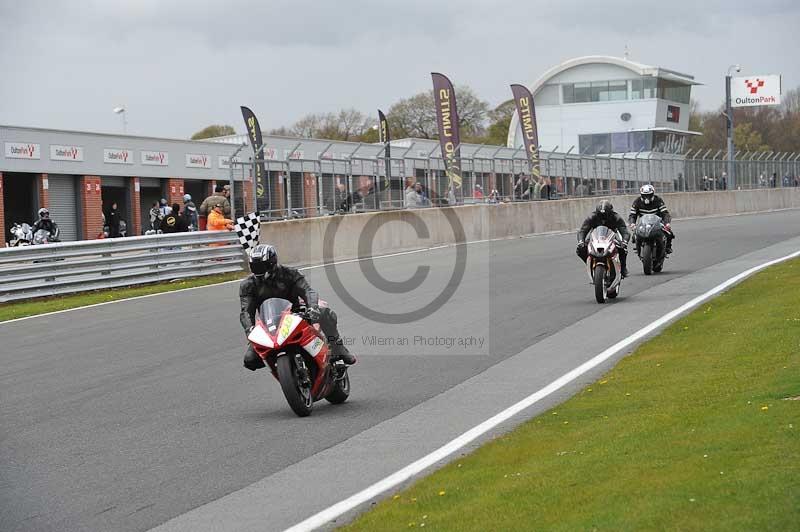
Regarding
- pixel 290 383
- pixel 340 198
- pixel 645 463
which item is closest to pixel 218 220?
pixel 340 198

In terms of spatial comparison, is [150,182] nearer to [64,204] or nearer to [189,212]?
[64,204]

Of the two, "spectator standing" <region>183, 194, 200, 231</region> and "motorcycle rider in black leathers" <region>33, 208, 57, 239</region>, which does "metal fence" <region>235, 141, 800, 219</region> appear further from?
"motorcycle rider in black leathers" <region>33, 208, 57, 239</region>

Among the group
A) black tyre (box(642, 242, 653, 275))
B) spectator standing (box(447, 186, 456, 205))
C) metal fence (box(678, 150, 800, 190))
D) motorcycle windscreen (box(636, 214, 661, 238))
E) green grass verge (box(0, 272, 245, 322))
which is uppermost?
metal fence (box(678, 150, 800, 190))

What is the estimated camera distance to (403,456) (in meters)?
7.54

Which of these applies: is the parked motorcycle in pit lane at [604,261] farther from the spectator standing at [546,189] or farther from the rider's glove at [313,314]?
the spectator standing at [546,189]

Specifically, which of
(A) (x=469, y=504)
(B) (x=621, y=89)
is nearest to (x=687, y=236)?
(A) (x=469, y=504)

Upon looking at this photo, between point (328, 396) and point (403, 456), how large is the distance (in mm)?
2313

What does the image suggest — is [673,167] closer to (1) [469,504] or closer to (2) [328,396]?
(2) [328,396]

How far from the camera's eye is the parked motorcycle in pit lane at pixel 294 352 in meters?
8.92

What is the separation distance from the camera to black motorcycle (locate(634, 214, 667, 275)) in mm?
19656

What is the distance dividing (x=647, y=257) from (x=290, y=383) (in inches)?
479

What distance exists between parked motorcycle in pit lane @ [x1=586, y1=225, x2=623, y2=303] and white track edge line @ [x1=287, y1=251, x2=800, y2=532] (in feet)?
5.43

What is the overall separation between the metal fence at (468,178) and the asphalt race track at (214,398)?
21.4 feet

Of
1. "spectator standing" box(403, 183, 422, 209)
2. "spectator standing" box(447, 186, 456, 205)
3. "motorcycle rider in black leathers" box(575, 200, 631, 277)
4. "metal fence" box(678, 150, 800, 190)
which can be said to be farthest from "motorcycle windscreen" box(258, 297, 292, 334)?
"metal fence" box(678, 150, 800, 190)
